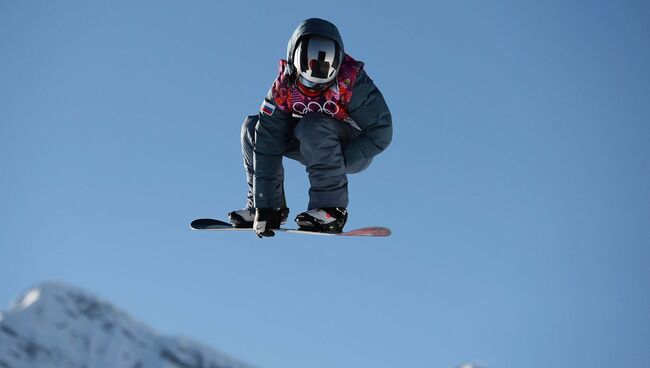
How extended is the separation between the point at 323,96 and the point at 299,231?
5.79 ft

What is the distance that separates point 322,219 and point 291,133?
4.03ft

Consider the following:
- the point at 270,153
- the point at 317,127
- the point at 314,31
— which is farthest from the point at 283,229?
the point at 314,31

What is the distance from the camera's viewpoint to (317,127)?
10656 mm

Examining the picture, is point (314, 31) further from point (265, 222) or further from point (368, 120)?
point (265, 222)

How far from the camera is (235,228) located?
12.0 metres

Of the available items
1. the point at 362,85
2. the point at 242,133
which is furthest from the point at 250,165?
the point at 362,85

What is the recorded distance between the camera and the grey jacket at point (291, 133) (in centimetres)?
1067

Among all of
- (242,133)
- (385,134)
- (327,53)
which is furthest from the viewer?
(242,133)

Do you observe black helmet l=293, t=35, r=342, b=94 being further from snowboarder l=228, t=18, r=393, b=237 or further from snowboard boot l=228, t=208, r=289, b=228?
snowboard boot l=228, t=208, r=289, b=228

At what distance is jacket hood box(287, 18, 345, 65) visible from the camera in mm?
10109

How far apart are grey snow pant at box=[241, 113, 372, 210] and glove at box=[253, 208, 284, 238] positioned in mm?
578

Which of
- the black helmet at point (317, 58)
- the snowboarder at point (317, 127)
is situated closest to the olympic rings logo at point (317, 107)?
the snowboarder at point (317, 127)

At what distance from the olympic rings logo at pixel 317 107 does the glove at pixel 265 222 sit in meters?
1.47

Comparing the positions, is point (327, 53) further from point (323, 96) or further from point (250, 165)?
point (250, 165)
